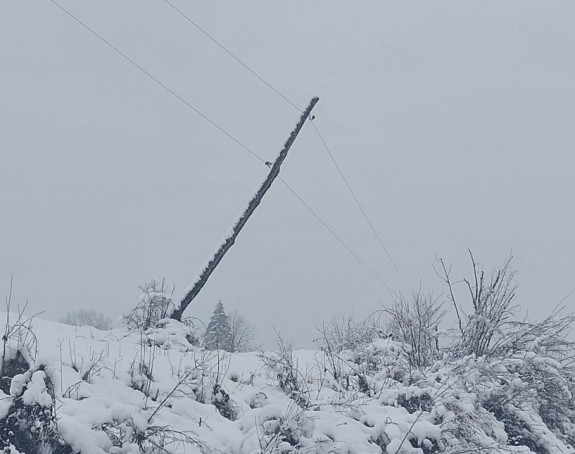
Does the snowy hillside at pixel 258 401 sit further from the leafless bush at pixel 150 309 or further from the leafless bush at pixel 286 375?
the leafless bush at pixel 150 309

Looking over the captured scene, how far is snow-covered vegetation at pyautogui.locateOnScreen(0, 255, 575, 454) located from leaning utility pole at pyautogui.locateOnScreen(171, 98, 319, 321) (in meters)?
2.05

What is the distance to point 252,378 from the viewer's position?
6.14 m

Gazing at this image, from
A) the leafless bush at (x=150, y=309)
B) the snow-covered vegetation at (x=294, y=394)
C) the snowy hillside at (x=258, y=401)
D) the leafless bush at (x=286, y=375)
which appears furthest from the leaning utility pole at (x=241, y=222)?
the leafless bush at (x=286, y=375)

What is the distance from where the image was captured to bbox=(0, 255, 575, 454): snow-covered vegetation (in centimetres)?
382

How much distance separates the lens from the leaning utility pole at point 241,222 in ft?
36.0

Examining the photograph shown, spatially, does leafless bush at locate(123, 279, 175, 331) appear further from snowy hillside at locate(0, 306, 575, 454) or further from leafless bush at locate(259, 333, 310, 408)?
leafless bush at locate(259, 333, 310, 408)

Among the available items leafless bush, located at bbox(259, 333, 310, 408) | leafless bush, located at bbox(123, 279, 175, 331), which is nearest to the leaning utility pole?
leafless bush, located at bbox(123, 279, 175, 331)

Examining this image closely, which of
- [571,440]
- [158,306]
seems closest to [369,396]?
[571,440]

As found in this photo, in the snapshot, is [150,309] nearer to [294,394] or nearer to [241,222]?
[241,222]

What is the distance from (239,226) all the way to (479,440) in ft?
24.0

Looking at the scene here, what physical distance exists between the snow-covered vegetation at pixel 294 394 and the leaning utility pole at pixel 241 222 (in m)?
2.05

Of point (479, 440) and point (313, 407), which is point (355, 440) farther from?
point (479, 440)

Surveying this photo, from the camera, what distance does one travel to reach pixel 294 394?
5.69 metres

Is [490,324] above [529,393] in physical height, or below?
above
